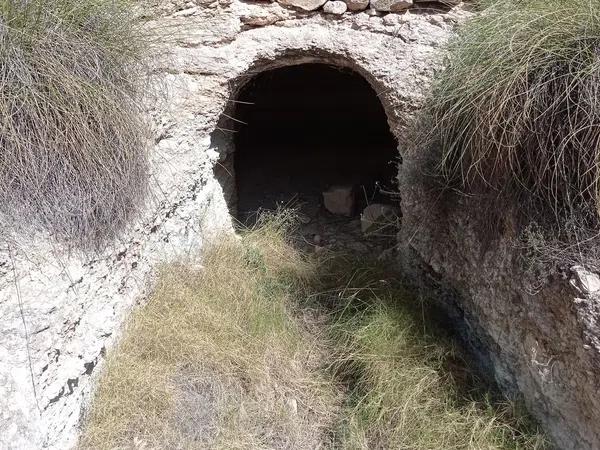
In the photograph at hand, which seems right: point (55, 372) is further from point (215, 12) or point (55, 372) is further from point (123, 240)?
point (215, 12)

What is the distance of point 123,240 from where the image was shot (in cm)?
261

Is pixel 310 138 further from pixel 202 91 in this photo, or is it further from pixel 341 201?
pixel 202 91

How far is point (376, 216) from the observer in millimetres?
4363

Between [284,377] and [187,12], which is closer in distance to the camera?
[284,377]

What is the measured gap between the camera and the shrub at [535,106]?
2119 mm

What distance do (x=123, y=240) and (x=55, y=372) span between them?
2.19 feet

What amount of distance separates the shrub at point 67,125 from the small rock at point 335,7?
1172 millimetres

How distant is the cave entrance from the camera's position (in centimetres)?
489

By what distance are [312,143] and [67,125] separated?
3809 millimetres

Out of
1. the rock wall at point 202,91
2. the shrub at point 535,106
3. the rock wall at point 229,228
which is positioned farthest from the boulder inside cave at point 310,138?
the shrub at point 535,106

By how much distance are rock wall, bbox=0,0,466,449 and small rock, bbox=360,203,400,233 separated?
986 mm

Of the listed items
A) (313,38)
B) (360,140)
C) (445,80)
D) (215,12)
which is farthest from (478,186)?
(360,140)

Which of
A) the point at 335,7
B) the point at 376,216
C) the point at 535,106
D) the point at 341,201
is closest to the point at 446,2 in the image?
the point at 335,7

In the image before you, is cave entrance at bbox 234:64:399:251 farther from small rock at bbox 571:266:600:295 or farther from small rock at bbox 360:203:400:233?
small rock at bbox 571:266:600:295
